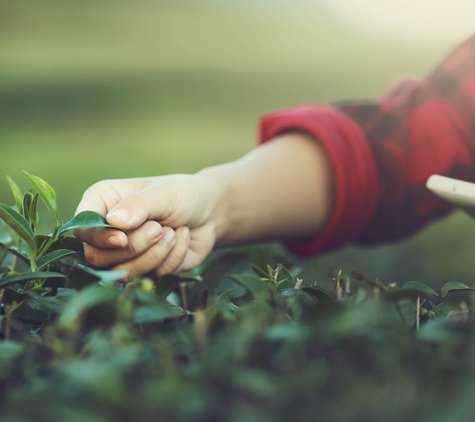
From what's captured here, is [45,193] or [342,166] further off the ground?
[45,193]

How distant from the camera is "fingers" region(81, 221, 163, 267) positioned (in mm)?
816

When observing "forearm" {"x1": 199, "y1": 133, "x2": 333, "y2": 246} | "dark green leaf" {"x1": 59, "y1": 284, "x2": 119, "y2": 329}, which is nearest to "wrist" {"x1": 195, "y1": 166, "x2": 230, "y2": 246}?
"forearm" {"x1": 199, "y1": 133, "x2": 333, "y2": 246}

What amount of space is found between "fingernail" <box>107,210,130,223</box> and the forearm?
1.12ft

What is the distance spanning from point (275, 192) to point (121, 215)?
58 centimetres

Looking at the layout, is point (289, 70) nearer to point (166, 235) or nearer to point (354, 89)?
point (354, 89)

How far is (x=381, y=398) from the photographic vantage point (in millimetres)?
332

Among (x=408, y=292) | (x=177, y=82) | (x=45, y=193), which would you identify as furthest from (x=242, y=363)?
(x=177, y=82)

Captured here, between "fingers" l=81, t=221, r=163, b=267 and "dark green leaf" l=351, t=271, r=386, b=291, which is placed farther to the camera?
"fingers" l=81, t=221, r=163, b=267

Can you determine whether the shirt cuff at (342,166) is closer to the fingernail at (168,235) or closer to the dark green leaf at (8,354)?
the fingernail at (168,235)

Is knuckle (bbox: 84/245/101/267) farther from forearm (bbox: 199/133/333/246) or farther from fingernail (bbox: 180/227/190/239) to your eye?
forearm (bbox: 199/133/333/246)

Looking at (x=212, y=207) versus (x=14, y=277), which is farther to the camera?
(x=212, y=207)

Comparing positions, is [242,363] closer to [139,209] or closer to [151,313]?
[151,313]

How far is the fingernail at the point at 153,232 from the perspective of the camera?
34.3 inches

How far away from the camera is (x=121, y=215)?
2.65 feet
